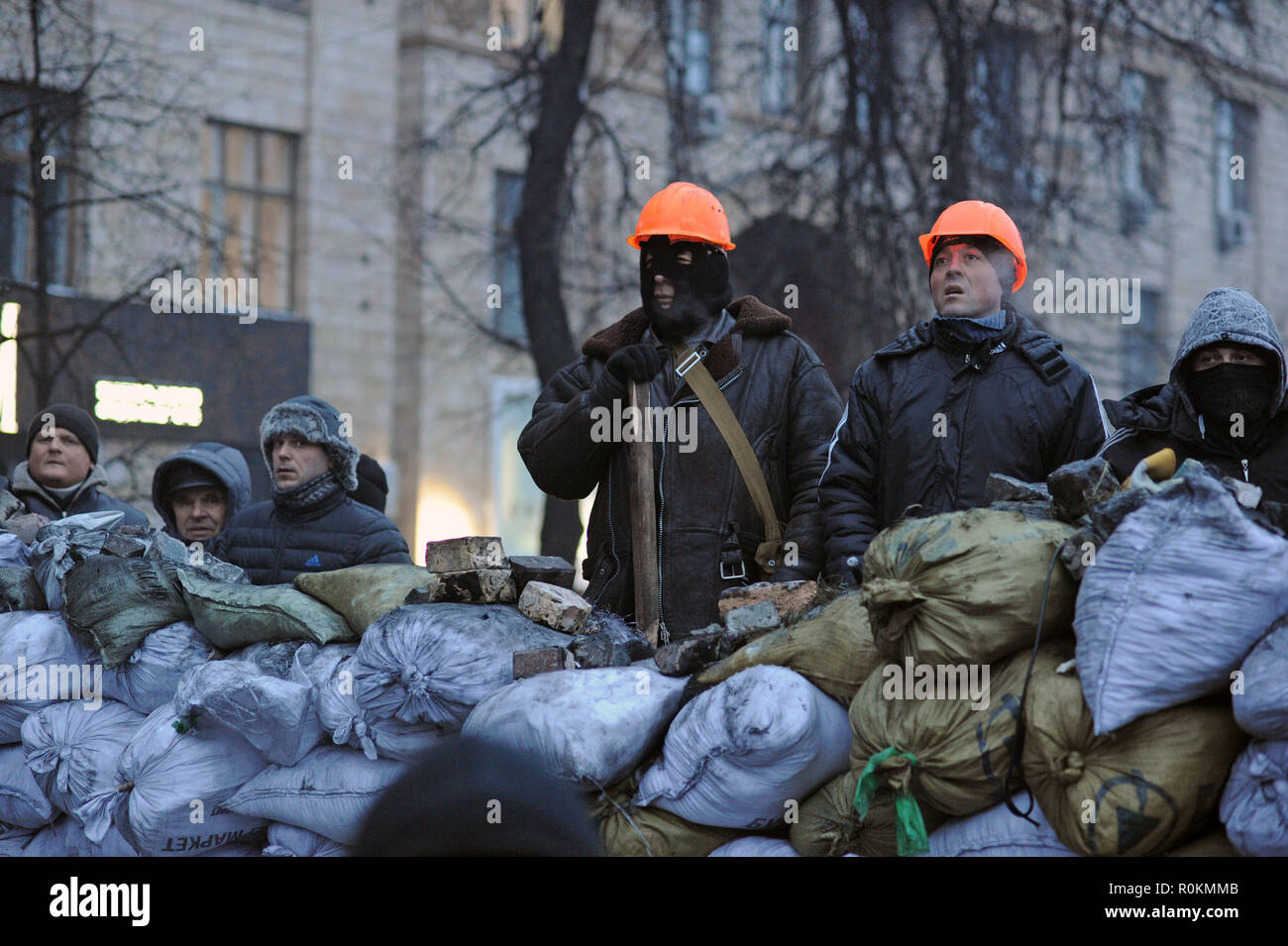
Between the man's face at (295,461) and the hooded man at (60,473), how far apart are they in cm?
98

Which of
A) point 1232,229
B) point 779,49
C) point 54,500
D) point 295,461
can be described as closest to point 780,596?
point 295,461

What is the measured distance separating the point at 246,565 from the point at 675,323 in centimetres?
166

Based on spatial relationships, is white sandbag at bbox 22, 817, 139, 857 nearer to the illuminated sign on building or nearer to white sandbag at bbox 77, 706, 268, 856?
white sandbag at bbox 77, 706, 268, 856

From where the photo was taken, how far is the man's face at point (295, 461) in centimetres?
493

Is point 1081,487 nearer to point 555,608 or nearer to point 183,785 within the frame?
point 555,608

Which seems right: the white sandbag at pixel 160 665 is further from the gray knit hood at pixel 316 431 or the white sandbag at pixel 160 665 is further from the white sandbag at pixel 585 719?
the white sandbag at pixel 585 719

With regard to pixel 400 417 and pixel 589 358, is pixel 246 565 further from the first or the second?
pixel 400 417

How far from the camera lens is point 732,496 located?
13.5ft

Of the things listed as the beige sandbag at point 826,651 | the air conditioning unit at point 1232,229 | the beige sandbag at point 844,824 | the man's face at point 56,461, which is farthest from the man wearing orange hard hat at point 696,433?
the air conditioning unit at point 1232,229

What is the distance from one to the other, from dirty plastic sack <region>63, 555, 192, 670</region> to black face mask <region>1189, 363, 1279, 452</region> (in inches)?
102

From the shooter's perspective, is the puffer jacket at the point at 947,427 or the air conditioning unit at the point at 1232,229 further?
the air conditioning unit at the point at 1232,229

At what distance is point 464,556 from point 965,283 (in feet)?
4.46
